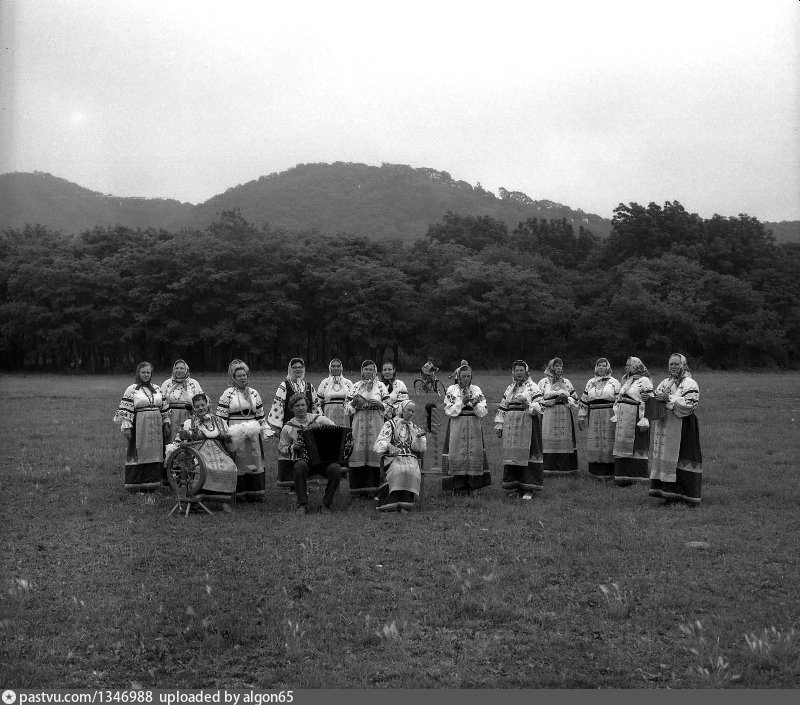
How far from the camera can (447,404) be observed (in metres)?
12.7

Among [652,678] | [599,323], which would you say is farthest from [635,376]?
[599,323]

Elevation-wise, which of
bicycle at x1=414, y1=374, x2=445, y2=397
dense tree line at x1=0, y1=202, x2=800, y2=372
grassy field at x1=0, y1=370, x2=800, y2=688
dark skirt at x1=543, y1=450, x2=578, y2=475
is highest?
dense tree line at x1=0, y1=202, x2=800, y2=372

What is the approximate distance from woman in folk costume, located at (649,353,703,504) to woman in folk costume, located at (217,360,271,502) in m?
6.12

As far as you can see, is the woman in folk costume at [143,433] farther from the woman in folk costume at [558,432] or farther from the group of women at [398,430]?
the woman in folk costume at [558,432]

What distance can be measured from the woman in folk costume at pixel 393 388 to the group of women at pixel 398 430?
2 cm

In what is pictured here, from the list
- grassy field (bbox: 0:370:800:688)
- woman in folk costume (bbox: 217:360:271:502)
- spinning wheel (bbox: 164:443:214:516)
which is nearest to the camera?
grassy field (bbox: 0:370:800:688)

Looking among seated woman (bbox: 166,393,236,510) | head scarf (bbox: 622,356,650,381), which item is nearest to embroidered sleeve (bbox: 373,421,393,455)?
seated woman (bbox: 166,393,236,510)

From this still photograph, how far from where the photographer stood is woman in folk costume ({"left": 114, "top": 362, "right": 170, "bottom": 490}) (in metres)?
12.5

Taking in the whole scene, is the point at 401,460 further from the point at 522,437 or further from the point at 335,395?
the point at 335,395

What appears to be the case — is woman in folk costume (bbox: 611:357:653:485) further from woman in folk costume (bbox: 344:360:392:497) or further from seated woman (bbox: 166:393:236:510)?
seated woman (bbox: 166:393:236:510)

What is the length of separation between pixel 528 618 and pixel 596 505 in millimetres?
5106

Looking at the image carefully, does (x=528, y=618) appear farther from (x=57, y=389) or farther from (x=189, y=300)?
(x=189, y=300)

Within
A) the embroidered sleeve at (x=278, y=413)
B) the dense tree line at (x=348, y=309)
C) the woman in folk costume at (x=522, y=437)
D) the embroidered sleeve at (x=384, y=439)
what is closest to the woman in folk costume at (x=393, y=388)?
the embroidered sleeve at (x=384, y=439)

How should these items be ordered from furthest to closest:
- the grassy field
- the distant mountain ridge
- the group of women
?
the distant mountain ridge
the group of women
the grassy field
